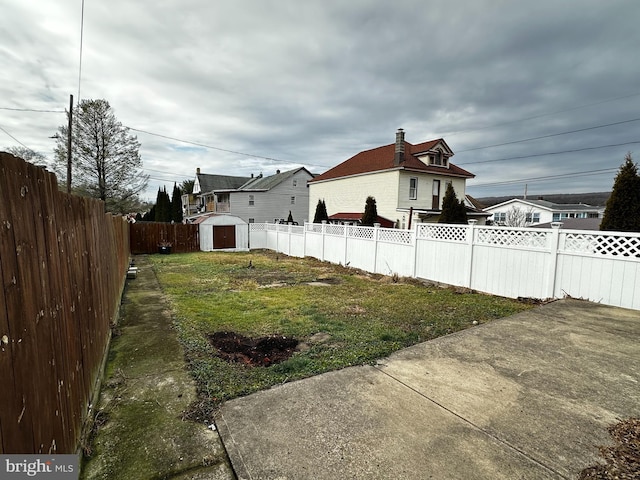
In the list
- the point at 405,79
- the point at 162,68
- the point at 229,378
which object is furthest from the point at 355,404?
the point at 405,79

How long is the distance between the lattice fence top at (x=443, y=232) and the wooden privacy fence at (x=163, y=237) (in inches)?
550

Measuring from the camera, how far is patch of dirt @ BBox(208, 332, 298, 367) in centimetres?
355

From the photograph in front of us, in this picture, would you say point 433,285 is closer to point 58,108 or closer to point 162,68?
point 162,68

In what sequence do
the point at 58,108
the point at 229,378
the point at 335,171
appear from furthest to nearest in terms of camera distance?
the point at 335,171 → the point at 58,108 → the point at 229,378

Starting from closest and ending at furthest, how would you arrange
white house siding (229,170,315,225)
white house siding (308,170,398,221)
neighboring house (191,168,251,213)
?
white house siding (308,170,398,221) < white house siding (229,170,315,225) < neighboring house (191,168,251,213)

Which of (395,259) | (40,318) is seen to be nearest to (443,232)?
(395,259)

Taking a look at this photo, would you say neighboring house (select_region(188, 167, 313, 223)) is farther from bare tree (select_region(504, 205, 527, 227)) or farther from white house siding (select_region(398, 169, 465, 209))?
bare tree (select_region(504, 205, 527, 227))

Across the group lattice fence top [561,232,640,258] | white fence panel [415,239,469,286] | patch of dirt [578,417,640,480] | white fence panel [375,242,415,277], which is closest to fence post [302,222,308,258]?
white fence panel [375,242,415,277]

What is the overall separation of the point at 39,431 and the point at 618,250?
310 inches

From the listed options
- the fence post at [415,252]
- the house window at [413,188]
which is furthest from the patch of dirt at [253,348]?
the house window at [413,188]

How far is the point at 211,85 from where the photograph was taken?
1298 centimetres

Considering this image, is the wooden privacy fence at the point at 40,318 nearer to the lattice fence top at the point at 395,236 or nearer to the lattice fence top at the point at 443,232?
the lattice fence top at the point at 443,232

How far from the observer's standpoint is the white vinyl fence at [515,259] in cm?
535

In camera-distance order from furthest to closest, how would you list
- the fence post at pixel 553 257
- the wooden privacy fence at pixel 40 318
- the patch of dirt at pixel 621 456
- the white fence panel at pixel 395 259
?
the white fence panel at pixel 395 259 → the fence post at pixel 553 257 → the patch of dirt at pixel 621 456 → the wooden privacy fence at pixel 40 318
